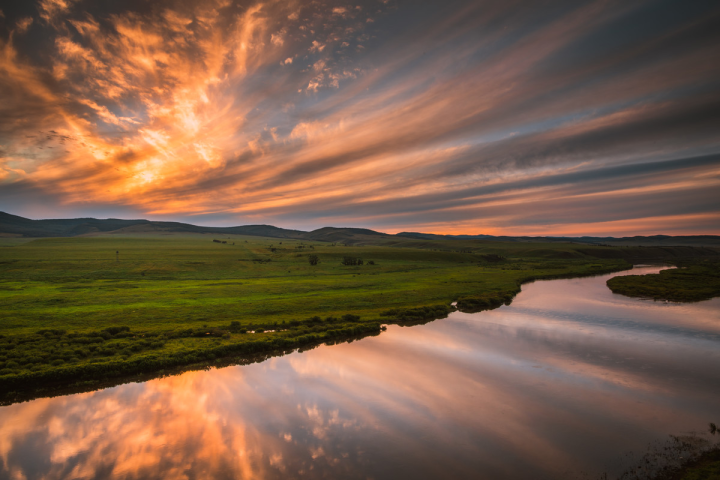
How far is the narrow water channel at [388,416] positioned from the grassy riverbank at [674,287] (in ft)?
92.8

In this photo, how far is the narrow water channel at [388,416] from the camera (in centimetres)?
1370

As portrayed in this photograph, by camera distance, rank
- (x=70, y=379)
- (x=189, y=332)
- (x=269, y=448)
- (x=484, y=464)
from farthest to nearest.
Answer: (x=189, y=332) → (x=70, y=379) → (x=269, y=448) → (x=484, y=464)

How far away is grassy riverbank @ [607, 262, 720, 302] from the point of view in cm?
5079

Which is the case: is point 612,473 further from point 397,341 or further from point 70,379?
point 70,379

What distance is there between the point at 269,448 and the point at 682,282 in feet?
268

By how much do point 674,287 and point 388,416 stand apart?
67.0 meters

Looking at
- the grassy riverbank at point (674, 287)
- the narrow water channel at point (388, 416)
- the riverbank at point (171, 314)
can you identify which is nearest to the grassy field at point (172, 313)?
the riverbank at point (171, 314)

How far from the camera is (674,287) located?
5681cm

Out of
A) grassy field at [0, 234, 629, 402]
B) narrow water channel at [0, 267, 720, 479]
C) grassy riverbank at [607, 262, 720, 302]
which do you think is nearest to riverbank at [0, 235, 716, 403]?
grassy field at [0, 234, 629, 402]

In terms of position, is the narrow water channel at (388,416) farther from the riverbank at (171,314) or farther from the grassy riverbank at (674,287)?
the grassy riverbank at (674,287)

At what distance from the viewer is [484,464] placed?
531 inches

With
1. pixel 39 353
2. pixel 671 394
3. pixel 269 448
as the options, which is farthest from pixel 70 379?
pixel 671 394

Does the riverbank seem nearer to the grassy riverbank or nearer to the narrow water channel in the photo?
the narrow water channel

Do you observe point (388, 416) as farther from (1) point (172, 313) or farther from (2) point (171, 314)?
(1) point (172, 313)
